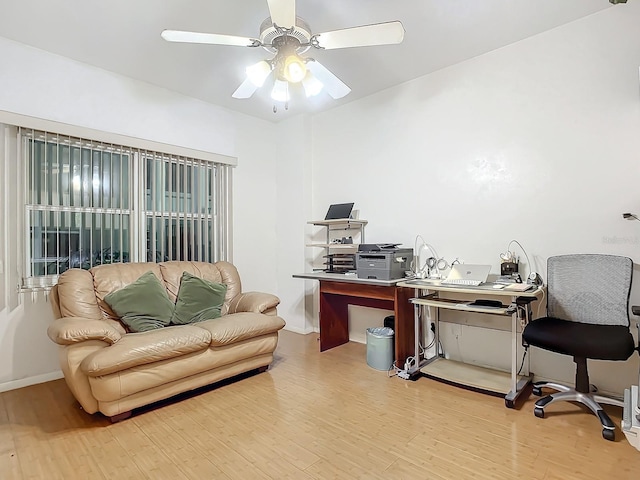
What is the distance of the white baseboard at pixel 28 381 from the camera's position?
8.77 ft

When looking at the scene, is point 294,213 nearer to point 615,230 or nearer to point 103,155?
point 103,155

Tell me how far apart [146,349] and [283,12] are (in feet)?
7.07

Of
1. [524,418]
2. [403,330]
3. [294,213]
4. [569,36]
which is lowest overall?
[524,418]

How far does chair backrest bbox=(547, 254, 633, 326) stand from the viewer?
2248 millimetres

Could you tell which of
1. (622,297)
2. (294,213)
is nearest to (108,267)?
(294,213)

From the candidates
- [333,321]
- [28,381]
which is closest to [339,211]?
[333,321]

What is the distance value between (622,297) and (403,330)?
1534 mm

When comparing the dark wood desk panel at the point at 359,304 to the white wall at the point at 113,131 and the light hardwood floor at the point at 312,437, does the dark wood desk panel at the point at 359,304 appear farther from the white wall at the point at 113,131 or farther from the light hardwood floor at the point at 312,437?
the white wall at the point at 113,131

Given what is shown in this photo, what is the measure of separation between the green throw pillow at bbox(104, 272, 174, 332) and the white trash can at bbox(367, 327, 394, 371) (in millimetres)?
1757

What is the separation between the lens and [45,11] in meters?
2.36

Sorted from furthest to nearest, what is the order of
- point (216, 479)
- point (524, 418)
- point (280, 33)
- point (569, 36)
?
point (569, 36) < point (524, 418) < point (280, 33) < point (216, 479)

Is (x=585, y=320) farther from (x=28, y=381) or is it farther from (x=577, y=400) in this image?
(x=28, y=381)

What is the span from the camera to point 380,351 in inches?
119

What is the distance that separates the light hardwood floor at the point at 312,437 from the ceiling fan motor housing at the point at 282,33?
2.37 m
